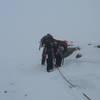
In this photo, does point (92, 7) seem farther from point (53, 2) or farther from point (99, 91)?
point (99, 91)

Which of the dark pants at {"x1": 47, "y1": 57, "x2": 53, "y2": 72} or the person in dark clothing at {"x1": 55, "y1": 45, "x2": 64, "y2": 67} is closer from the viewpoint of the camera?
the dark pants at {"x1": 47, "y1": 57, "x2": 53, "y2": 72}

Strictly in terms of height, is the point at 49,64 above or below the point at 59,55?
below

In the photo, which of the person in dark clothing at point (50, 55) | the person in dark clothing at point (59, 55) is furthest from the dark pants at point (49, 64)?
the person in dark clothing at point (59, 55)

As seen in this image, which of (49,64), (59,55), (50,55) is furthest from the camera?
(59,55)

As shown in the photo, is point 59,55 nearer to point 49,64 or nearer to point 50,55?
point 50,55

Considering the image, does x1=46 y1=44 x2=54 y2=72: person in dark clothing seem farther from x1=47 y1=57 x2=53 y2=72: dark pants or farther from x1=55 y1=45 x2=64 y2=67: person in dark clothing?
x1=55 y1=45 x2=64 y2=67: person in dark clothing

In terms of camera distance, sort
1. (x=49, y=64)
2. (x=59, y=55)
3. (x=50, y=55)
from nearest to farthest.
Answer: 1. (x=49, y=64)
2. (x=50, y=55)
3. (x=59, y=55)

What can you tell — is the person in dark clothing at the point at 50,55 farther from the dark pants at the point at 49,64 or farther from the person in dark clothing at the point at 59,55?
the person in dark clothing at the point at 59,55

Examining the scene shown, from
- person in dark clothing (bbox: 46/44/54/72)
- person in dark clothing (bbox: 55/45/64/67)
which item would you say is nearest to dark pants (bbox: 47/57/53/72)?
person in dark clothing (bbox: 46/44/54/72)

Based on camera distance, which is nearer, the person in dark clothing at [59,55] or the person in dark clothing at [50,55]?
the person in dark clothing at [50,55]

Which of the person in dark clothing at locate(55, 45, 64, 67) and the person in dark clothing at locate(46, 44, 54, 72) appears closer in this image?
the person in dark clothing at locate(46, 44, 54, 72)

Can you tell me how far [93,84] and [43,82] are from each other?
1.83 metres

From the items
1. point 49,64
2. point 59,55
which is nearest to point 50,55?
point 49,64

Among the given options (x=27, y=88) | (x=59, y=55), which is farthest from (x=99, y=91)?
(x=59, y=55)
